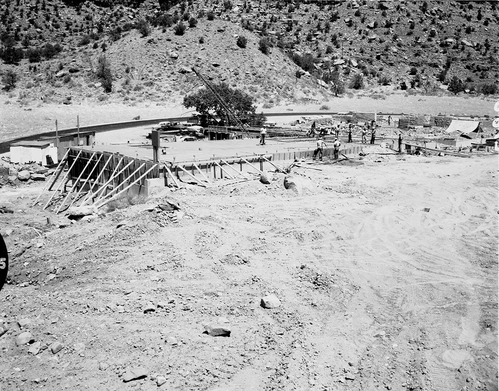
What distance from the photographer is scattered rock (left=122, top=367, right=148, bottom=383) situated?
888 cm

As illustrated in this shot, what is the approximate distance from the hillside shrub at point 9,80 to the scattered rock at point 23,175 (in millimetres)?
28861

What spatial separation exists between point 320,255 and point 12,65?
54.3m

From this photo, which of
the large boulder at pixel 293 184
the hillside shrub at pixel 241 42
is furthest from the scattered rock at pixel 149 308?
the hillside shrub at pixel 241 42

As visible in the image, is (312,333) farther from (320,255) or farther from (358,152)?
(358,152)

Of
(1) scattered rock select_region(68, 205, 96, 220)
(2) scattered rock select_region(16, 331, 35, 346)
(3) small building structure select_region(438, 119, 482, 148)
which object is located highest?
(2) scattered rock select_region(16, 331, 35, 346)

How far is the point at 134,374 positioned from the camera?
352 inches

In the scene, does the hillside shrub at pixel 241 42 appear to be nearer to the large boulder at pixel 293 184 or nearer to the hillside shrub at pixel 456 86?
the hillside shrub at pixel 456 86

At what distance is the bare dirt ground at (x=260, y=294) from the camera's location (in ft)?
30.1

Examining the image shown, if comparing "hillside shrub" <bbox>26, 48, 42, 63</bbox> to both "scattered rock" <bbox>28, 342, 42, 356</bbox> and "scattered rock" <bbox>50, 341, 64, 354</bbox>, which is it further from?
"scattered rock" <bbox>50, 341, 64, 354</bbox>

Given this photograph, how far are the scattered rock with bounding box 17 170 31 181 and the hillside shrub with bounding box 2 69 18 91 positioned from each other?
28861 millimetres

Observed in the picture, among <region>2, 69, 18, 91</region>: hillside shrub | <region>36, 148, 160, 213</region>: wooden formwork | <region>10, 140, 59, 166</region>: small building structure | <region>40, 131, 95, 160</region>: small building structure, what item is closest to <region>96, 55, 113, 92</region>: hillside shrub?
<region>2, 69, 18, 91</region>: hillside shrub

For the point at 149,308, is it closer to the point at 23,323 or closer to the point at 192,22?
the point at 23,323

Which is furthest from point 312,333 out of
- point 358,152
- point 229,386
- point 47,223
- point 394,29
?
point 394,29

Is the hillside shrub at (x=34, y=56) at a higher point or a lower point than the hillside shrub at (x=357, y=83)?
higher
